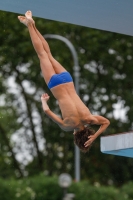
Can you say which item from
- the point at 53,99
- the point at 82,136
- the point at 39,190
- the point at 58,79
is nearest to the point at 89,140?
the point at 82,136

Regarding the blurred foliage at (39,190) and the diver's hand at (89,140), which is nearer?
the diver's hand at (89,140)

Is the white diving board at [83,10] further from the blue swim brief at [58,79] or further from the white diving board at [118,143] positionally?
the blue swim brief at [58,79]

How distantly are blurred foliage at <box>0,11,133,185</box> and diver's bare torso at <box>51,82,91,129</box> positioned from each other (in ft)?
38.6

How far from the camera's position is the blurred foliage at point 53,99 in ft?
57.5

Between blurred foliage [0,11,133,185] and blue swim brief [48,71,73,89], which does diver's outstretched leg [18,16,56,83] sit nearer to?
blue swim brief [48,71,73,89]

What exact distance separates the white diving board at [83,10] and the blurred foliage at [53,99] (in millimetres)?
9244

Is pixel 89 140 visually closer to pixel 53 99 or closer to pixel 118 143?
pixel 118 143

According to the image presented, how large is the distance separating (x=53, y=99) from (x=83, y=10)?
9.72 meters

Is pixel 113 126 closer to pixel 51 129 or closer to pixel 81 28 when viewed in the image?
pixel 51 129

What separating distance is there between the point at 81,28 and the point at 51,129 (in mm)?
3154

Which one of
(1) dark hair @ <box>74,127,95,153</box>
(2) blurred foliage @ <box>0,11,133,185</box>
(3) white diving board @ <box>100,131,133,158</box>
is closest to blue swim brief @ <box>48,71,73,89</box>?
(1) dark hair @ <box>74,127,95,153</box>

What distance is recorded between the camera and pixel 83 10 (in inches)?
311

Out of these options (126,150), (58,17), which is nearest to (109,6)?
(58,17)

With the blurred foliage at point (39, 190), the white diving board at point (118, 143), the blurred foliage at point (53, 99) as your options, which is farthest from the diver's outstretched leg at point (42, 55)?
the blurred foliage at point (53, 99)
